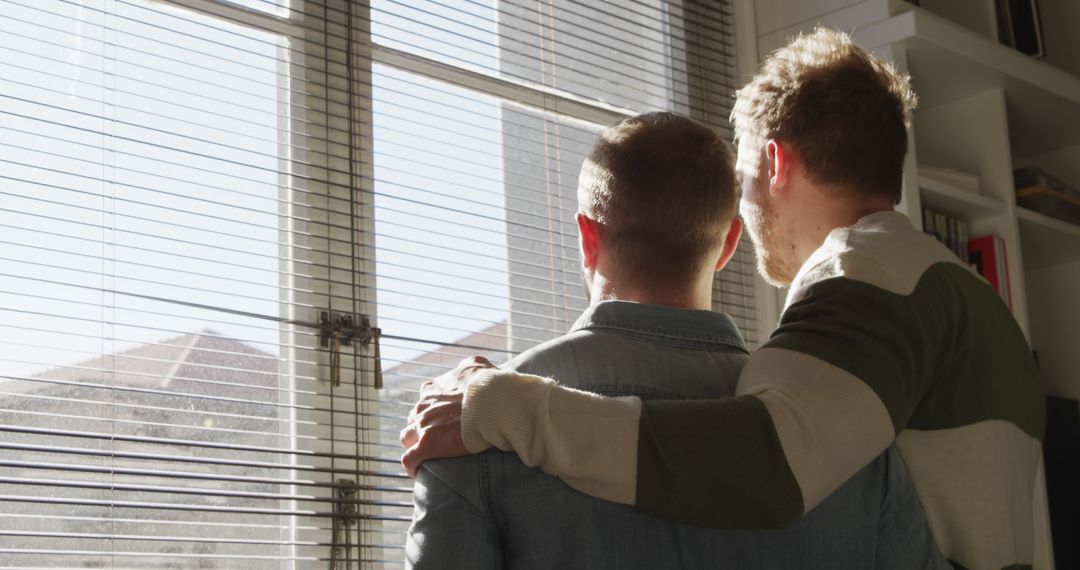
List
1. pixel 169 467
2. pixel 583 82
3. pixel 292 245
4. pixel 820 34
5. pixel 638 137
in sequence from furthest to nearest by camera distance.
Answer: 1. pixel 583 82
2. pixel 292 245
3. pixel 169 467
4. pixel 820 34
5. pixel 638 137

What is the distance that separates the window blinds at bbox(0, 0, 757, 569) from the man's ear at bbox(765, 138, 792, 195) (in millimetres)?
879

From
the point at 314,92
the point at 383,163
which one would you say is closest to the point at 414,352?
the point at 383,163

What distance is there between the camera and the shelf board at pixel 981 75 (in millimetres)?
2838

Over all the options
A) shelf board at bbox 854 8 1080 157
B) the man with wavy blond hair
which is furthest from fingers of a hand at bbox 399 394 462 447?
shelf board at bbox 854 8 1080 157

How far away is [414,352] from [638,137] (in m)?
1.07

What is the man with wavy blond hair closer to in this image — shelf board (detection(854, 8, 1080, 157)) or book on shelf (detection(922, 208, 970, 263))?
shelf board (detection(854, 8, 1080, 157))

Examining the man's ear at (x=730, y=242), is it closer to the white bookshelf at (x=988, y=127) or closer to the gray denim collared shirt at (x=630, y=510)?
the gray denim collared shirt at (x=630, y=510)

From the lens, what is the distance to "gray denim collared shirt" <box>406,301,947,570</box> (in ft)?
3.80

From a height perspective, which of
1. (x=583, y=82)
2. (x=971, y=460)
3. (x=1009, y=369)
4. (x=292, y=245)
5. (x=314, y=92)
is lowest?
(x=971, y=460)

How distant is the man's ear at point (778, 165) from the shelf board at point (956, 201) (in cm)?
136

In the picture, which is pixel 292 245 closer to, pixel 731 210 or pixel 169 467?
pixel 169 467

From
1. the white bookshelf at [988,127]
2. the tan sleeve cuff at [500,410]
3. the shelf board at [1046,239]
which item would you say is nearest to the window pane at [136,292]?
the tan sleeve cuff at [500,410]

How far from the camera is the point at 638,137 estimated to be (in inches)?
52.4

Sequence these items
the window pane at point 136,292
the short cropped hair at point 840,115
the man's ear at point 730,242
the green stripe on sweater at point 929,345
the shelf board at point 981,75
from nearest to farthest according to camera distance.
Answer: the green stripe on sweater at point 929,345
the man's ear at point 730,242
the short cropped hair at point 840,115
the window pane at point 136,292
the shelf board at point 981,75
